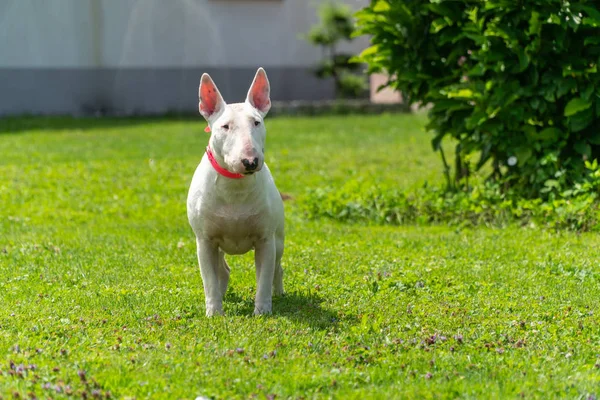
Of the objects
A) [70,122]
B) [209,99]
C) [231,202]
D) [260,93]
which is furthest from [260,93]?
[70,122]

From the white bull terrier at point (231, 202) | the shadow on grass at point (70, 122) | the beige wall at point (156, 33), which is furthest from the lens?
the beige wall at point (156, 33)

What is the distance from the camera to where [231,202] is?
16.8 ft

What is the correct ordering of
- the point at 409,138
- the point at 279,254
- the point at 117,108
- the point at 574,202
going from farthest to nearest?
the point at 117,108
the point at 409,138
the point at 574,202
the point at 279,254

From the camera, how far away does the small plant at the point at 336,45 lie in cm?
2142

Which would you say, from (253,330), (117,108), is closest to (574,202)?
(253,330)

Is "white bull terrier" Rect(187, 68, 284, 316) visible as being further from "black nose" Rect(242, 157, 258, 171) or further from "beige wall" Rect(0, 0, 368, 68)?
"beige wall" Rect(0, 0, 368, 68)

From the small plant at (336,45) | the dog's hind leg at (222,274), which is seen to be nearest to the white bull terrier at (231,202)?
the dog's hind leg at (222,274)

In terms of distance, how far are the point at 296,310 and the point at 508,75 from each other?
142 inches

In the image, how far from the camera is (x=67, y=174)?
10922 millimetres

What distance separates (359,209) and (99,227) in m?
2.43

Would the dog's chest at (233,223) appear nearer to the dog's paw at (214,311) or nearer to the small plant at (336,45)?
the dog's paw at (214,311)

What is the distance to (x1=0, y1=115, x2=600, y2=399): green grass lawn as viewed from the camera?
4.01m

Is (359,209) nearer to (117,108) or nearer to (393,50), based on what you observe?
(393,50)

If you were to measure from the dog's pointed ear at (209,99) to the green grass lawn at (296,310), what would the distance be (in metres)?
1.17
